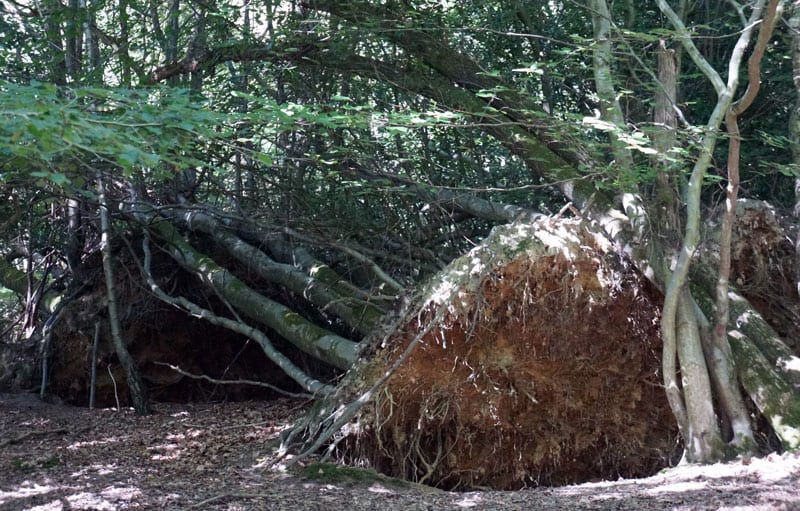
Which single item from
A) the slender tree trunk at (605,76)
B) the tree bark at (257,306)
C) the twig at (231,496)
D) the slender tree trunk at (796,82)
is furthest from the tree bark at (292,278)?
the slender tree trunk at (796,82)

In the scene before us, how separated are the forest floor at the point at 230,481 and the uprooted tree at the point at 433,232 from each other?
0.57 meters

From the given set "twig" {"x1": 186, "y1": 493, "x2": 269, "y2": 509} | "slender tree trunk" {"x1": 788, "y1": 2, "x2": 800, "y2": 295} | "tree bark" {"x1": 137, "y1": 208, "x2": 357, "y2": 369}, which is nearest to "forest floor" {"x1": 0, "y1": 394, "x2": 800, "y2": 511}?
"twig" {"x1": 186, "y1": 493, "x2": 269, "y2": 509}

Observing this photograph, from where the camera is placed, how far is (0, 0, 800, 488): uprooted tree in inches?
239

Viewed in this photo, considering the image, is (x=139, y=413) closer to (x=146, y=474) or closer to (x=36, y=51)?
(x=146, y=474)

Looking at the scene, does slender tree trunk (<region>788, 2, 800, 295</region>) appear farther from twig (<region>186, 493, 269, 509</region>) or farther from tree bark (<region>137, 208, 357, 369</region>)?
twig (<region>186, 493, 269, 509</region>)

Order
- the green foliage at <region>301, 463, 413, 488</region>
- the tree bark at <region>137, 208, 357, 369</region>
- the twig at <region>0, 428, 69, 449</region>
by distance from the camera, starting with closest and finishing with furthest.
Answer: the green foliage at <region>301, 463, 413, 488</region> < the twig at <region>0, 428, 69, 449</region> < the tree bark at <region>137, 208, 357, 369</region>

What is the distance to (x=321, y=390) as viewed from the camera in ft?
24.2

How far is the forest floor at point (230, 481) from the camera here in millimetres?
5008

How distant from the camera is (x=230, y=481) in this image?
5973mm

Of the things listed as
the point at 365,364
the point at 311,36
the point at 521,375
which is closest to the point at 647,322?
the point at 521,375

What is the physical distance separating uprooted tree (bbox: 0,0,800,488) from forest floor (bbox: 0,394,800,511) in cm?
57

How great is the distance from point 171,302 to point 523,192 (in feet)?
14.3

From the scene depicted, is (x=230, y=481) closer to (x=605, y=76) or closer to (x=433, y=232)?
(x=433, y=232)

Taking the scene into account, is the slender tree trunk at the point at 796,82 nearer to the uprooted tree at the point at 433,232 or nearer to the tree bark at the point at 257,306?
the uprooted tree at the point at 433,232
